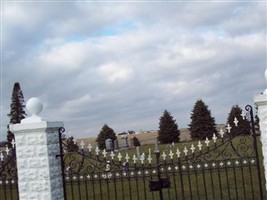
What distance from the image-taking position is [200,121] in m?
34.4

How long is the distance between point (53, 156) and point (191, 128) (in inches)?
1051

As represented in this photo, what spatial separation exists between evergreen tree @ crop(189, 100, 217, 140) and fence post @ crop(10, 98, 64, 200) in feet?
84.8

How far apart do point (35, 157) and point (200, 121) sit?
1077 inches

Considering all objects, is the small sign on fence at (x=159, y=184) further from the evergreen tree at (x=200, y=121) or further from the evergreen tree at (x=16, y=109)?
the evergreen tree at (x=16, y=109)

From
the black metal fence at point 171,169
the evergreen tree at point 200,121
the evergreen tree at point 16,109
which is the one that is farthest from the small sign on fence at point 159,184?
the evergreen tree at point 16,109

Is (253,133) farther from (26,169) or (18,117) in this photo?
(18,117)

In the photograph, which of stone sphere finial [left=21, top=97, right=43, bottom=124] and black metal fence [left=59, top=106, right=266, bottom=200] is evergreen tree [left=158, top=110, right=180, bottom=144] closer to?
black metal fence [left=59, top=106, right=266, bottom=200]

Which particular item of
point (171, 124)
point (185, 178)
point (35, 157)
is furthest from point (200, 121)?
point (35, 157)

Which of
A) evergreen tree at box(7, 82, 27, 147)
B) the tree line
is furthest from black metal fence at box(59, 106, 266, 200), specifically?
evergreen tree at box(7, 82, 27, 147)

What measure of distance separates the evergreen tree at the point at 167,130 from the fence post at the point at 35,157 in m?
27.5

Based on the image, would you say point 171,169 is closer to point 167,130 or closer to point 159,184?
point 159,184

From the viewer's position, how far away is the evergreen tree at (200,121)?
33.5 m

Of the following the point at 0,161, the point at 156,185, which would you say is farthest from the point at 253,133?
the point at 0,161

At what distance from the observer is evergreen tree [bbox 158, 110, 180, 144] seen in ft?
116
